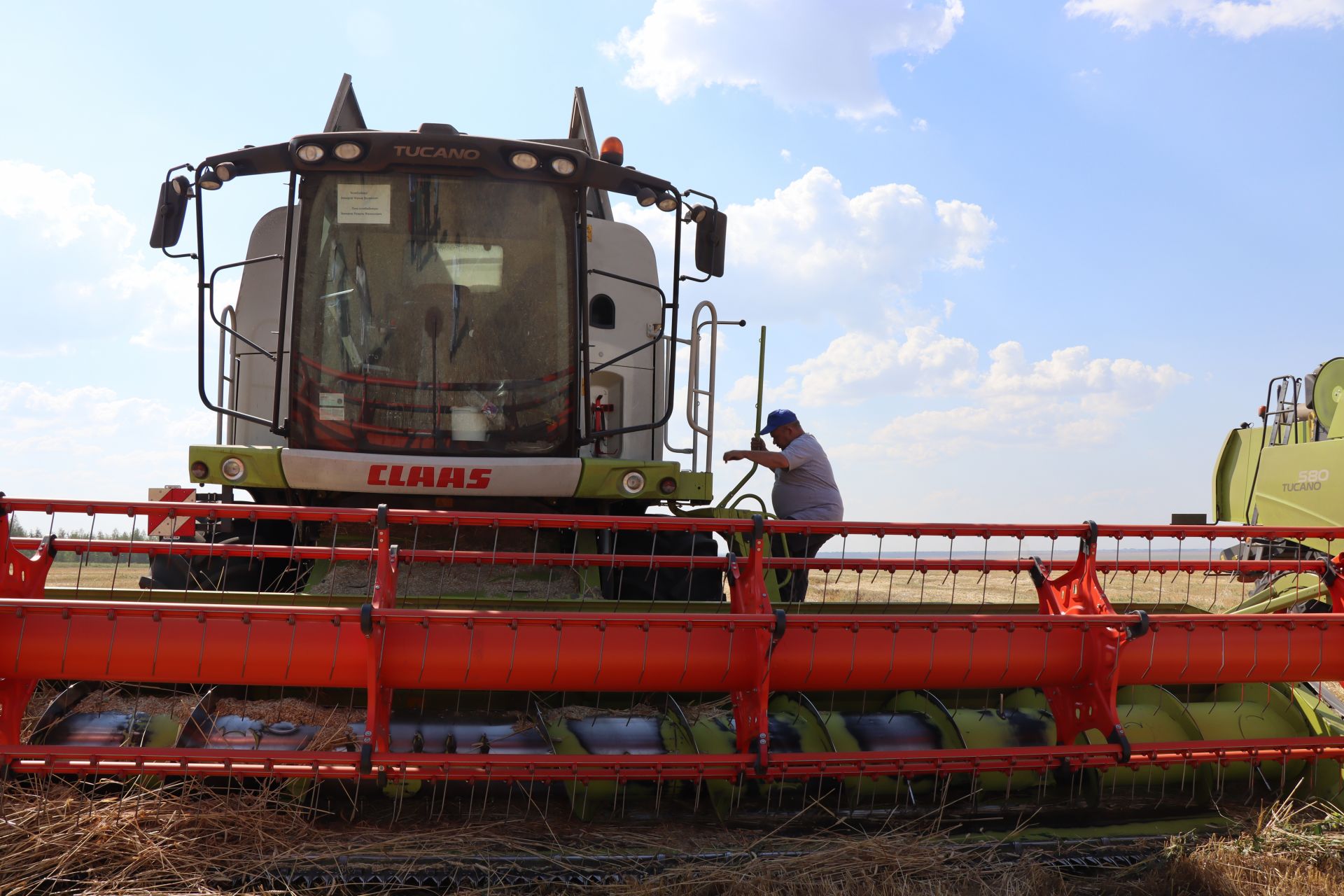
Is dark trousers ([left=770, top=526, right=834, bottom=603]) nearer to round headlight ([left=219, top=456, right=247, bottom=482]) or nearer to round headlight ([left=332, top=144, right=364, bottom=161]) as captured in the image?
round headlight ([left=219, top=456, right=247, bottom=482])

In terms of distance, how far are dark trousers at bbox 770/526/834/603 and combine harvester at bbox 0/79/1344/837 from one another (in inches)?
5.7

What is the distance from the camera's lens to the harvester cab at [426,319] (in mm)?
5004

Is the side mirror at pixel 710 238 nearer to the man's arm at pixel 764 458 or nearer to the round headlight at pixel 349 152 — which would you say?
the man's arm at pixel 764 458

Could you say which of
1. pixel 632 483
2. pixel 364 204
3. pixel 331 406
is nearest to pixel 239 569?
pixel 331 406

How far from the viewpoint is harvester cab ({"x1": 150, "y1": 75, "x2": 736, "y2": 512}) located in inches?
197

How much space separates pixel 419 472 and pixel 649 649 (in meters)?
2.02

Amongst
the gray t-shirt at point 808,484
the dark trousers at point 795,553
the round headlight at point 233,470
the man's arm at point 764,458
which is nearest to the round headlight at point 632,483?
the dark trousers at point 795,553

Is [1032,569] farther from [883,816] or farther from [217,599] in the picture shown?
[217,599]

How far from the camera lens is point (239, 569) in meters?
5.25

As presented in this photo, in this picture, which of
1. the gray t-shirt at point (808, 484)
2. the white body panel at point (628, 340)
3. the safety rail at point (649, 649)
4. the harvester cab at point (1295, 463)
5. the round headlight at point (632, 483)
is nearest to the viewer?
the safety rail at point (649, 649)

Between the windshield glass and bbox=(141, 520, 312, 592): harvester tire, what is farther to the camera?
the windshield glass

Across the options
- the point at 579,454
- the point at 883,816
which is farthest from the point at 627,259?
the point at 883,816

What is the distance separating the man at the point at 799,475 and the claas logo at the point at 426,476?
2.01 m

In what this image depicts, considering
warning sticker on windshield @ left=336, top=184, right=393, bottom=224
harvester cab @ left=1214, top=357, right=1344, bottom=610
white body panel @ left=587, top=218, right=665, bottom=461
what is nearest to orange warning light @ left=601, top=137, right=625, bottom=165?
white body panel @ left=587, top=218, right=665, bottom=461
